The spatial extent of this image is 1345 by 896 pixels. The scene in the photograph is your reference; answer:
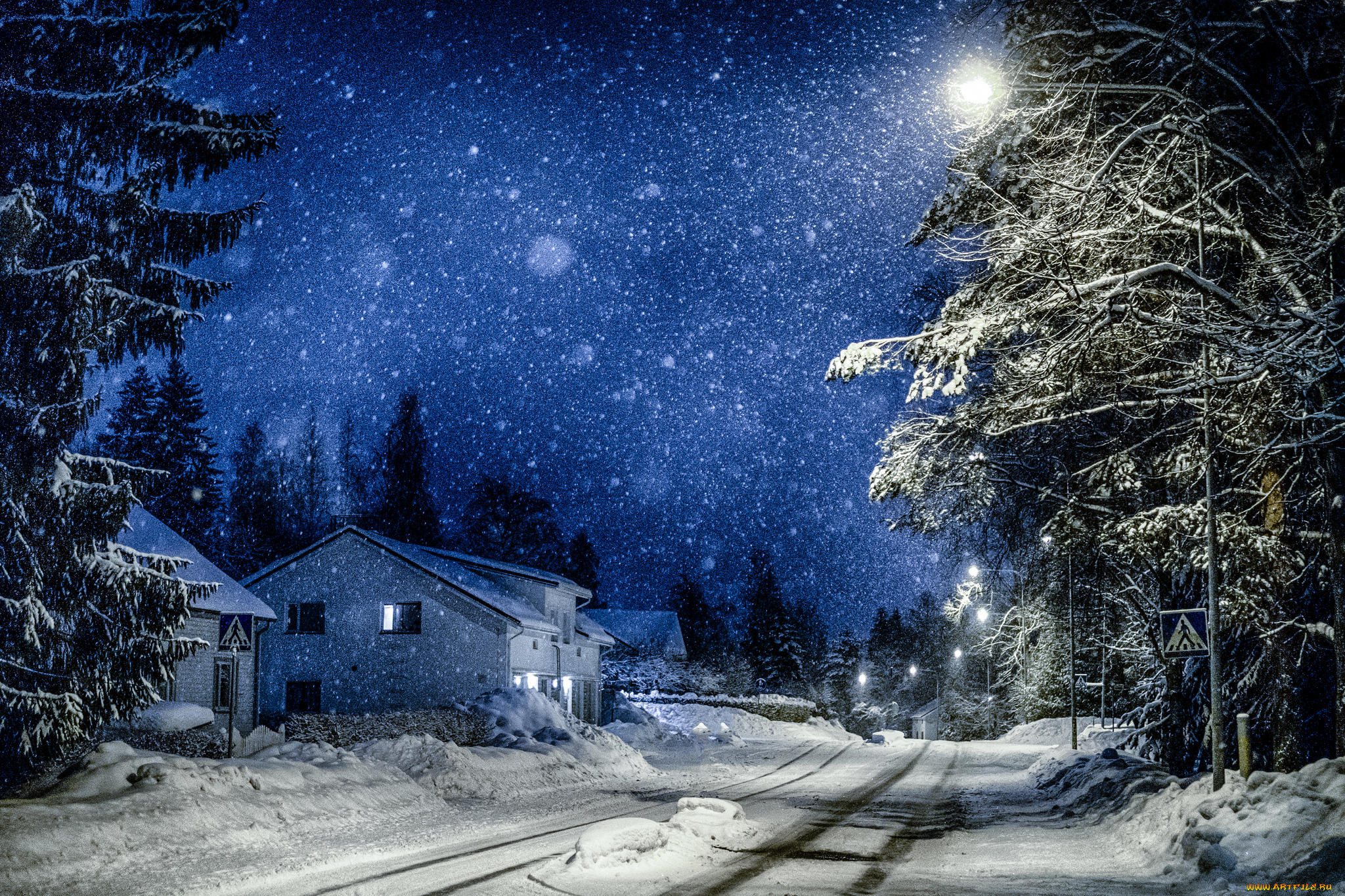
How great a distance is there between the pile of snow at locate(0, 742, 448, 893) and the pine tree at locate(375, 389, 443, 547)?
55074 millimetres

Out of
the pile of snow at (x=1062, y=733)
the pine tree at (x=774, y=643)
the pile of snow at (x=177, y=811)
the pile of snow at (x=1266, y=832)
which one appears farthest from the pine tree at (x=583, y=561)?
the pile of snow at (x=1266, y=832)

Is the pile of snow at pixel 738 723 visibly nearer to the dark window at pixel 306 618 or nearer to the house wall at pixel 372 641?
the house wall at pixel 372 641

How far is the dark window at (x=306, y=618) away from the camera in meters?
38.0

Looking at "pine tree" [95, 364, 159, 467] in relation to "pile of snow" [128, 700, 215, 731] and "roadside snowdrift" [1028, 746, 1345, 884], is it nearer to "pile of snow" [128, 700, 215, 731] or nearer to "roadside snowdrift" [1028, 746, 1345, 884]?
"pile of snow" [128, 700, 215, 731]

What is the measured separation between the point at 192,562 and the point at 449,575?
Result: 47.8 feet

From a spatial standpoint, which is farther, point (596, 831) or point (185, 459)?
point (185, 459)

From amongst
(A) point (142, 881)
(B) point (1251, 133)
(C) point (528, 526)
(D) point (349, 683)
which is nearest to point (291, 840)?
(A) point (142, 881)

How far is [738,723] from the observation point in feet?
166

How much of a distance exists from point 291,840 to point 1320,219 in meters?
14.4

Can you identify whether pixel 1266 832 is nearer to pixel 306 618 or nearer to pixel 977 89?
pixel 977 89

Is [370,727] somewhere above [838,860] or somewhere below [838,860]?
below

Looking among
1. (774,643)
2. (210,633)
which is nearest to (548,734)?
(210,633)

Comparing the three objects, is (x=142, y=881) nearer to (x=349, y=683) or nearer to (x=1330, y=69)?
(x=1330, y=69)

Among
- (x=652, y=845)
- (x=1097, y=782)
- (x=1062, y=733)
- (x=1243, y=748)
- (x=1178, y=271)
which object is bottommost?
(x=1062, y=733)
